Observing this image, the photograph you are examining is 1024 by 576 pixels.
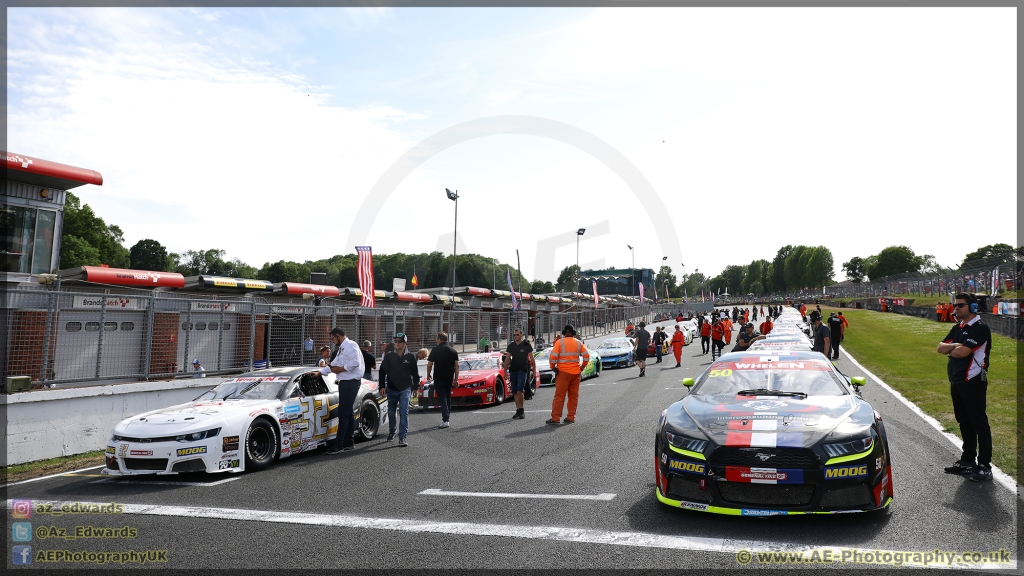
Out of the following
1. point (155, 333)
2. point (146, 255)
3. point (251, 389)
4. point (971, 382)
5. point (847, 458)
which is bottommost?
point (251, 389)

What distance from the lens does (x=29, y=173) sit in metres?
13.0

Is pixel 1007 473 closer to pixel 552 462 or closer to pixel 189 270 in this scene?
pixel 552 462

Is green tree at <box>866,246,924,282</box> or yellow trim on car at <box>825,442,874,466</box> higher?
green tree at <box>866,246,924,282</box>

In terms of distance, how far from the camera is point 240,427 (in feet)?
25.8

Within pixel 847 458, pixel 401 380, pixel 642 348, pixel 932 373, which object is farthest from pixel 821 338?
pixel 847 458

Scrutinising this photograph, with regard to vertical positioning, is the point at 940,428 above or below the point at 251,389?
below

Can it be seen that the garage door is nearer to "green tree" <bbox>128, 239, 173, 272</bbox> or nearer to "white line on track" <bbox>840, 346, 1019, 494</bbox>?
"white line on track" <bbox>840, 346, 1019, 494</bbox>

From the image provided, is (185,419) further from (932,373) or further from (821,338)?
(932,373)

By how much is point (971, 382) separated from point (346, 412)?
291 inches

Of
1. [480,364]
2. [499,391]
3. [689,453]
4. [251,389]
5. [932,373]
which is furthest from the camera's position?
[932,373]

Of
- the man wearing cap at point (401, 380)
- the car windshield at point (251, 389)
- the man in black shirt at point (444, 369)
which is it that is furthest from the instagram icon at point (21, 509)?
the man in black shirt at point (444, 369)

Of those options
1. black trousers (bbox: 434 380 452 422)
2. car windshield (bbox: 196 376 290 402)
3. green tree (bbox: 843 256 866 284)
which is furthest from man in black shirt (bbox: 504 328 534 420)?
green tree (bbox: 843 256 866 284)

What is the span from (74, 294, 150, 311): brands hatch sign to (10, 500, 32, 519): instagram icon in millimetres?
4639

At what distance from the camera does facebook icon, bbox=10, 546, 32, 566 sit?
15.0 ft
